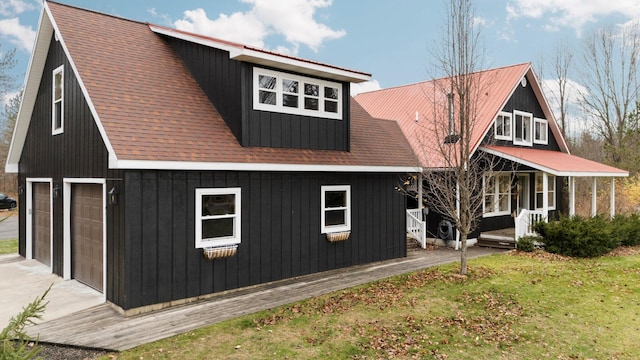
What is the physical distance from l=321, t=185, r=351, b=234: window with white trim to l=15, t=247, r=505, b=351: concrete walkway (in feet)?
3.75

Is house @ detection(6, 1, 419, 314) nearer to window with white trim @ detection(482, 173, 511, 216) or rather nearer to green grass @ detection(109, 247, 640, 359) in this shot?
green grass @ detection(109, 247, 640, 359)

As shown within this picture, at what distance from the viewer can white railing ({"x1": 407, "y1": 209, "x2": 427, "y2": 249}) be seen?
1427cm

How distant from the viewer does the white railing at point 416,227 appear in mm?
14266

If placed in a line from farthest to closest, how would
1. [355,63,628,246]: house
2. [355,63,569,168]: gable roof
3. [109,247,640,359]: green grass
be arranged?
1. [355,63,569,168]: gable roof
2. [355,63,628,246]: house
3. [109,247,640,359]: green grass

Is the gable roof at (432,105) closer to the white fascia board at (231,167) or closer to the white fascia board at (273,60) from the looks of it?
the white fascia board at (273,60)

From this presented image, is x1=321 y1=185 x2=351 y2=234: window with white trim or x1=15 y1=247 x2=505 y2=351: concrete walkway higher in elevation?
x1=321 y1=185 x2=351 y2=234: window with white trim

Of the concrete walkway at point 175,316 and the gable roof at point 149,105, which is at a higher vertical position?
the gable roof at point 149,105

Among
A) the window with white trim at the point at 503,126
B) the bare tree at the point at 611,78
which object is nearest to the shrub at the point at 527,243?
the window with white trim at the point at 503,126

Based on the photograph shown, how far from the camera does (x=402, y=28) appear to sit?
1925 centimetres

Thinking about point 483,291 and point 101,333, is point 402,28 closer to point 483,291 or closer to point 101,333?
point 483,291

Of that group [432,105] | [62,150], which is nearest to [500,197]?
[432,105]

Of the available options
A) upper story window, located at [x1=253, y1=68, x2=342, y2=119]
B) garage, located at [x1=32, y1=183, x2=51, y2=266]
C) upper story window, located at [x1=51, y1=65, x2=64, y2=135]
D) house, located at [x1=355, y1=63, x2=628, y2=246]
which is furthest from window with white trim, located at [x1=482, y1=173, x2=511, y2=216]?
garage, located at [x1=32, y1=183, x2=51, y2=266]

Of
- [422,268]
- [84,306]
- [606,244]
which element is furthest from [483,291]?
[84,306]

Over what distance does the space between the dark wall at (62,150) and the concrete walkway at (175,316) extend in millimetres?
1062
